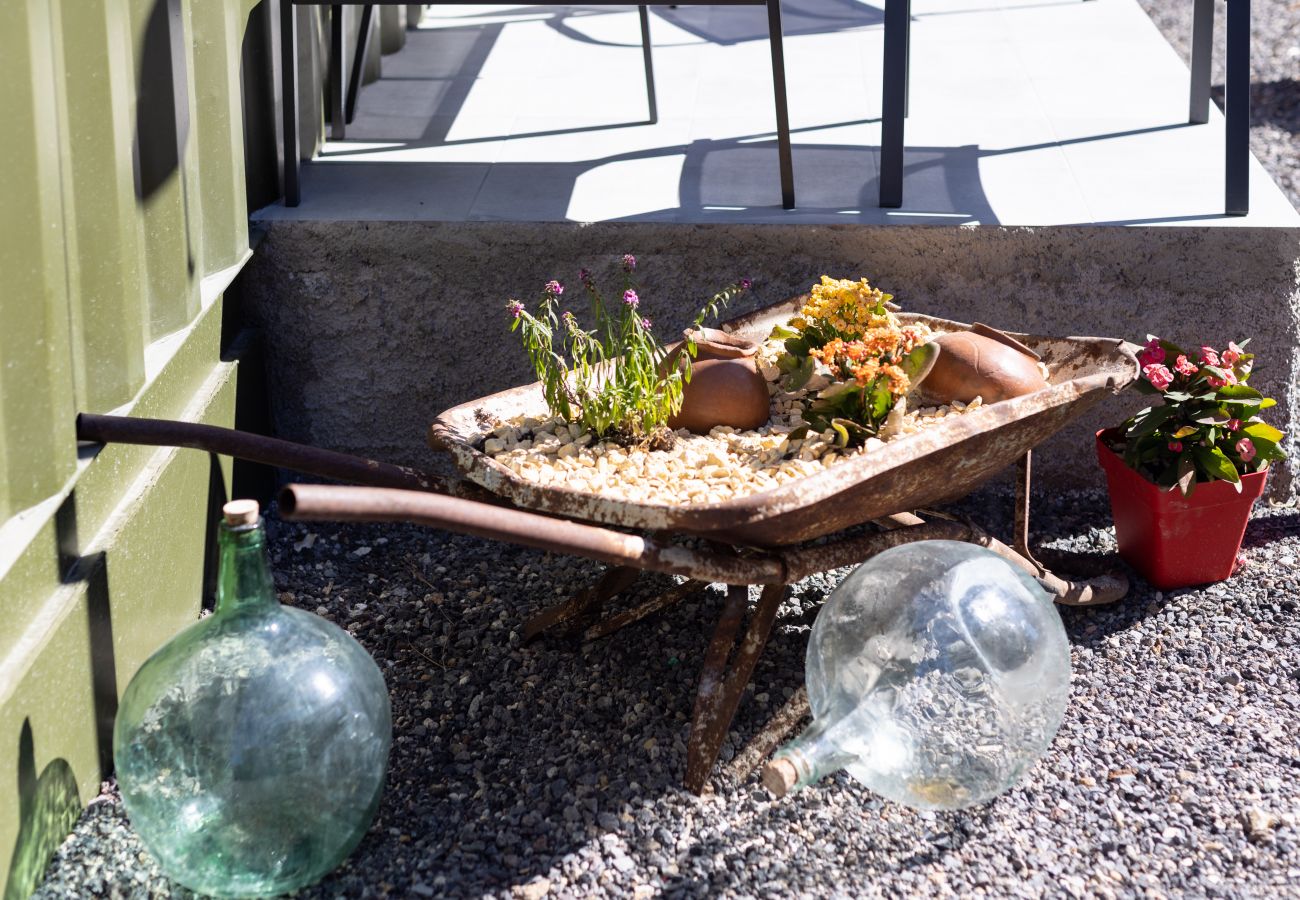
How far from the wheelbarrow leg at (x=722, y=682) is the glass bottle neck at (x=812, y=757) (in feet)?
1.12

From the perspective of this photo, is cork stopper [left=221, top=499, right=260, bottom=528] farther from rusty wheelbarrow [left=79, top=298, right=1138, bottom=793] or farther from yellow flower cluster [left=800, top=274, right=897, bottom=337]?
yellow flower cluster [left=800, top=274, right=897, bottom=337]

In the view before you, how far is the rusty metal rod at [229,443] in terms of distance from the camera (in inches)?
87.2

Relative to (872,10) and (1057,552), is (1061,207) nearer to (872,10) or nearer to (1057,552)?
(1057,552)

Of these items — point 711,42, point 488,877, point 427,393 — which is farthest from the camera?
point 711,42

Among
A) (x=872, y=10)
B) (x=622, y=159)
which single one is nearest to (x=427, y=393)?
(x=622, y=159)

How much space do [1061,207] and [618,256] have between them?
3.54 ft

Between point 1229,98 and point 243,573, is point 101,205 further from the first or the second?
point 1229,98

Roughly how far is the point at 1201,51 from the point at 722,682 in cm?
246

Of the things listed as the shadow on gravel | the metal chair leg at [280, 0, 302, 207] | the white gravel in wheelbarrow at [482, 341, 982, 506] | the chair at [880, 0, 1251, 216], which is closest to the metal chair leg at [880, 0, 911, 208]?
the chair at [880, 0, 1251, 216]

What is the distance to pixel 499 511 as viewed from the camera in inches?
76.2

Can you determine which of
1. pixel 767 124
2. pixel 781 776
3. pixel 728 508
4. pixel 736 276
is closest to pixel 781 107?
pixel 736 276

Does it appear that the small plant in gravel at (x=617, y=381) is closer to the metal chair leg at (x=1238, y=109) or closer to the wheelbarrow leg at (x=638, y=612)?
the wheelbarrow leg at (x=638, y=612)

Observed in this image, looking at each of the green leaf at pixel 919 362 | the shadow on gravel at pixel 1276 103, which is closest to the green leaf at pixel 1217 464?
the green leaf at pixel 919 362

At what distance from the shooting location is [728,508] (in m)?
2.18
